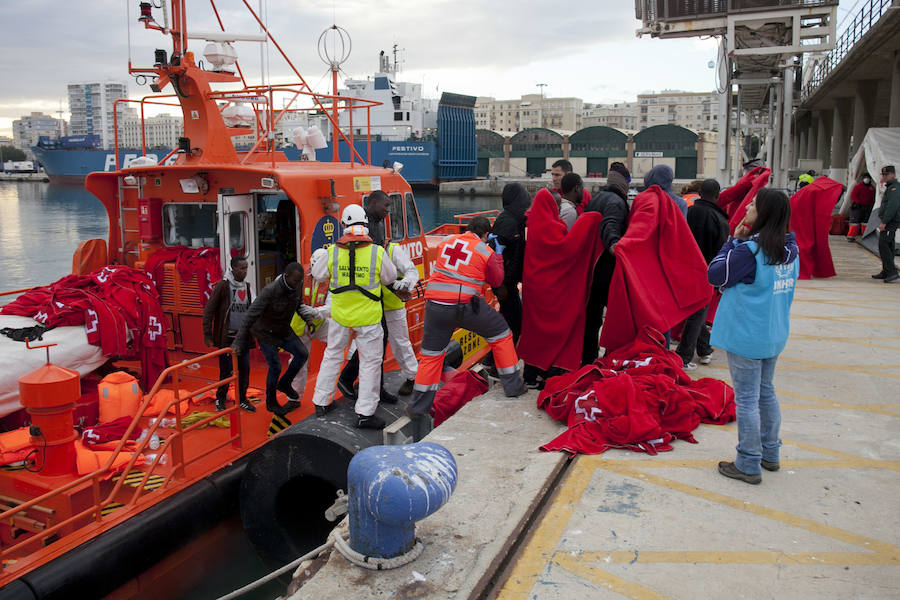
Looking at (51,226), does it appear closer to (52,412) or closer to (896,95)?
(52,412)

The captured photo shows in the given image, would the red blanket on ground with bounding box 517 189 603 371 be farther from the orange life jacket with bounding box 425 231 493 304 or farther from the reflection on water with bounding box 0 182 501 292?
the reflection on water with bounding box 0 182 501 292

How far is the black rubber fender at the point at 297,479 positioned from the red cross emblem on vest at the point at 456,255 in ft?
4.45

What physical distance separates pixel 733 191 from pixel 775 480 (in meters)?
5.89

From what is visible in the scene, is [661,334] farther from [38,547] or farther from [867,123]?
[867,123]

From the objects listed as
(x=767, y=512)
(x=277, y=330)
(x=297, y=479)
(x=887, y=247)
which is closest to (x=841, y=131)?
(x=887, y=247)

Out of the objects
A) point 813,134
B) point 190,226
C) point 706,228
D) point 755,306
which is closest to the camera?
point 755,306

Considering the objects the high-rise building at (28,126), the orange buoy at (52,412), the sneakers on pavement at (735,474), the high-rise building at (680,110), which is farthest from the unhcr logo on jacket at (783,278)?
the high-rise building at (28,126)

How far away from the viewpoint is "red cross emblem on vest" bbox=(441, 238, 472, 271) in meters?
4.97

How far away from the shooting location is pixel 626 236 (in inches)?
205

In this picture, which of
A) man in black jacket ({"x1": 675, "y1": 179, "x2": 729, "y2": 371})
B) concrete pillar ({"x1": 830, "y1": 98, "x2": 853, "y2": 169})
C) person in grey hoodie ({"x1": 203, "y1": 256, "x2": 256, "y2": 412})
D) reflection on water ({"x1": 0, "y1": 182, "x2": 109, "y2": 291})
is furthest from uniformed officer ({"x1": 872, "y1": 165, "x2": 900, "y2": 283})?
concrete pillar ({"x1": 830, "y1": 98, "x2": 853, "y2": 169})

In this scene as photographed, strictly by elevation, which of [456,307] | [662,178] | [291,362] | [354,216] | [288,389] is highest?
[662,178]

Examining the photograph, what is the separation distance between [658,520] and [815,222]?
8.57 metres

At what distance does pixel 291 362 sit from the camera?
6098 mm

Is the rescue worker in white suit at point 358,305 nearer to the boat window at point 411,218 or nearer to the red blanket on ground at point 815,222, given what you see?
the boat window at point 411,218
